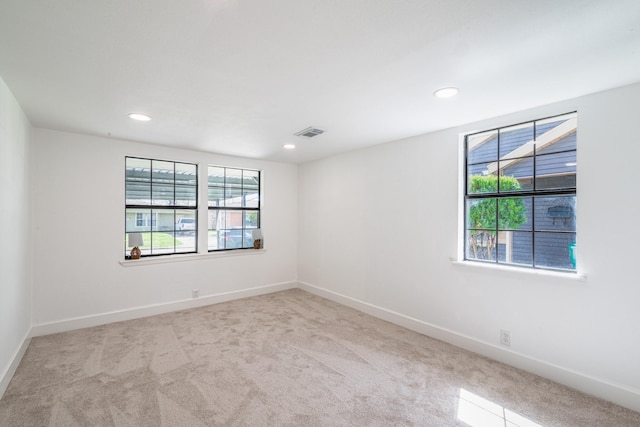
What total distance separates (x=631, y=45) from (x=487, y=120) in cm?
126

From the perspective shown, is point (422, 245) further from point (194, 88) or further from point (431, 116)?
point (194, 88)

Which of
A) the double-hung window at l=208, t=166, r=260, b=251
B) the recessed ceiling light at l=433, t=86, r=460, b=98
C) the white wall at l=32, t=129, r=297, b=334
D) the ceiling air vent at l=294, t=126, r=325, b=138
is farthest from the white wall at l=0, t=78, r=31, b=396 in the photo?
the recessed ceiling light at l=433, t=86, r=460, b=98

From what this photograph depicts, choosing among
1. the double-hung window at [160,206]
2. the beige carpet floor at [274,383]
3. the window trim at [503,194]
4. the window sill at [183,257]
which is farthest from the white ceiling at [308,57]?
the beige carpet floor at [274,383]

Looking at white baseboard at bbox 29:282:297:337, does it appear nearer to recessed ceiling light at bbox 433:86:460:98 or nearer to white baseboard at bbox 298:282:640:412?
white baseboard at bbox 298:282:640:412

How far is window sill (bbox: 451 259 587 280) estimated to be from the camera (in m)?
2.39

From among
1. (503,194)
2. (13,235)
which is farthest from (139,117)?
(503,194)

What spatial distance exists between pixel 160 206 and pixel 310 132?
246cm

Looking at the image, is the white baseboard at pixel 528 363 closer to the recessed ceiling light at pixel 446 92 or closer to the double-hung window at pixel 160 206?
the recessed ceiling light at pixel 446 92

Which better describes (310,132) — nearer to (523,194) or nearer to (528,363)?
(523,194)

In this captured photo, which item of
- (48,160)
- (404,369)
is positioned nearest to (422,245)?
(404,369)

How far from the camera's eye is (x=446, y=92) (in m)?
2.27

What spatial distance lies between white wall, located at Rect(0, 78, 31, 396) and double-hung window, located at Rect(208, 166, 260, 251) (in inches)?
82.4

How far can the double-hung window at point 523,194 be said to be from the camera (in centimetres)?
254

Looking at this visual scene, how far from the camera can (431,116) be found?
2824 millimetres
